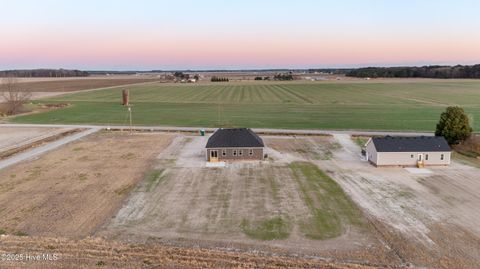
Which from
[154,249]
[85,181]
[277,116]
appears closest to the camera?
[154,249]

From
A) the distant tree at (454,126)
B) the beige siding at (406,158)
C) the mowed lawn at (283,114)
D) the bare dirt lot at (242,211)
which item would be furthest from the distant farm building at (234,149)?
the distant tree at (454,126)

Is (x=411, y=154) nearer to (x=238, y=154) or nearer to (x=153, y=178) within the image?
(x=238, y=154)

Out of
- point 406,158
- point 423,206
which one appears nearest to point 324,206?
point 423,206

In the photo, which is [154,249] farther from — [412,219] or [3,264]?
[412,219]

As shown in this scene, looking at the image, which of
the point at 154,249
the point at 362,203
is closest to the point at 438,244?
the point at 362,203

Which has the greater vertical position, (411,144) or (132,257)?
(411,144)

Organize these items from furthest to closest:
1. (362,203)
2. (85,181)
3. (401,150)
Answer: (401,150) → (85,181) → (362,203)
